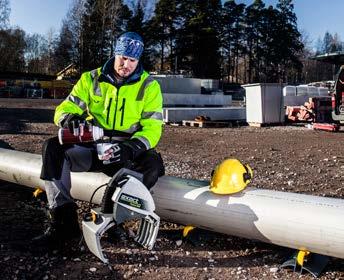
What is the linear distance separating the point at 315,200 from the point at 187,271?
1011 millimetres

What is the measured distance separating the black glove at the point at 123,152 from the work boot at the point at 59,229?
0.49m

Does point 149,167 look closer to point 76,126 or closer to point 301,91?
point 76,126

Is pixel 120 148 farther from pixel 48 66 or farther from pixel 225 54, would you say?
pixel 48 66

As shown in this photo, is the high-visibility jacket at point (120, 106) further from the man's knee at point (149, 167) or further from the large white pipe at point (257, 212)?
the large white pipe at point (257, 212)

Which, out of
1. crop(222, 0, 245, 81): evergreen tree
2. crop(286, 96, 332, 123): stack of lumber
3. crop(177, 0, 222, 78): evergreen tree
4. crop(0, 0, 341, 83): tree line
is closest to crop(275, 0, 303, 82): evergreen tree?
crop(0, 0, 341, 83): tree line

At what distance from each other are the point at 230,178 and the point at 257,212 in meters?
0.34

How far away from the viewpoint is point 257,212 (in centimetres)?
318

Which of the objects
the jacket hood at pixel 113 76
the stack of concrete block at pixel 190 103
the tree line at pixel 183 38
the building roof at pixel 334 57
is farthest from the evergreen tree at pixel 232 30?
the jacket hood at pixel 113 76

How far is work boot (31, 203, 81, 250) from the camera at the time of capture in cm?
332

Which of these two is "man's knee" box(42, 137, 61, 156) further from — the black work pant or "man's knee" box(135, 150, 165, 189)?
"man's knee" box(135, 150, 165, 189)

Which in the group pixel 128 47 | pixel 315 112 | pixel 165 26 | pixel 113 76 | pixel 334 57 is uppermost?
pixel 165 26

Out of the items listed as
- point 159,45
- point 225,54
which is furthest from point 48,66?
point 225,54

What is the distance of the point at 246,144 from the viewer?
9.14 metres

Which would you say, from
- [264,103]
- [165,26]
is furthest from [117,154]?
[165,26]
